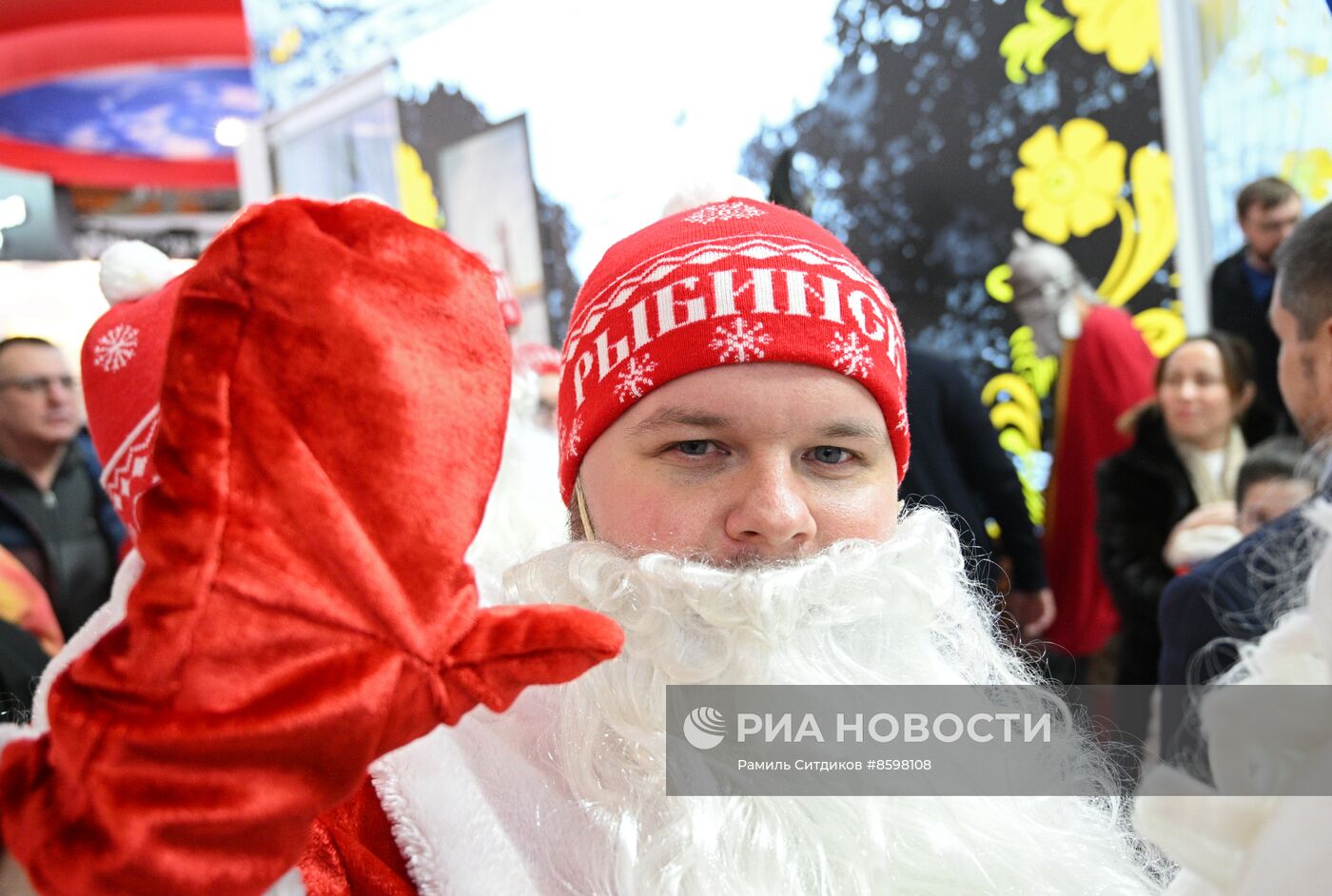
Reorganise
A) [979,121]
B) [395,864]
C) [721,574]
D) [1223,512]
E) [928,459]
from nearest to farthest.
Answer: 1. [395,864]
2. [721,574]
3. [1223,512]
4. [928,459]
5. [979,121]

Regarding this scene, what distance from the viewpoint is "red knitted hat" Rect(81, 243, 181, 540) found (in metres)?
1.41

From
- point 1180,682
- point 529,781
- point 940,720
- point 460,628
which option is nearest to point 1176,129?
point 1180,682

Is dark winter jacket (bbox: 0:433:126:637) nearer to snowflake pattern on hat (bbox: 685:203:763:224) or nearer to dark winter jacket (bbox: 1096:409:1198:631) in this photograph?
snowflake pattern on hat (bbox: 685:203:763:224)

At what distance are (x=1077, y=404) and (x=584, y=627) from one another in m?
3.29

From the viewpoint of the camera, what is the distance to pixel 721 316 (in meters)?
1.24

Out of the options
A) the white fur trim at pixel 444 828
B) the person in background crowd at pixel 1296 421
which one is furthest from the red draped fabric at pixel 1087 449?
the white fur trim at pixel 444 828

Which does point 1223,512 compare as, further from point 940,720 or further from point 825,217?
point 940,720

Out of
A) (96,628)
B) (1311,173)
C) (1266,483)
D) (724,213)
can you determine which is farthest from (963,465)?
(96,628)

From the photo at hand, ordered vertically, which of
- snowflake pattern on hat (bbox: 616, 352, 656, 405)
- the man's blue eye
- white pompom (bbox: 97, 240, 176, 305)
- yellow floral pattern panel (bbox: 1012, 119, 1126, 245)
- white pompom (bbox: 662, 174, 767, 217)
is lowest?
the man's blue eye

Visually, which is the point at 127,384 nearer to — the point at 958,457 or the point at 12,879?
the point at 12,879

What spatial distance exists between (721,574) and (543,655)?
0.43 m

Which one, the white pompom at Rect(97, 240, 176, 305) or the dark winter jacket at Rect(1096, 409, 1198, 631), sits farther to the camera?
the dark winter jacket at Rect(1096, 409, 1198, 631)

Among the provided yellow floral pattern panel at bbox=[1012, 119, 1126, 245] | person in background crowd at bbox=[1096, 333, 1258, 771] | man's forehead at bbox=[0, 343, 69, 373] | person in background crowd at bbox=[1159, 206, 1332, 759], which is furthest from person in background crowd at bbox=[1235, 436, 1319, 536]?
man's forehead at bbox=[0, 343, 69, 373]

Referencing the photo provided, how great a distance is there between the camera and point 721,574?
1.12m
